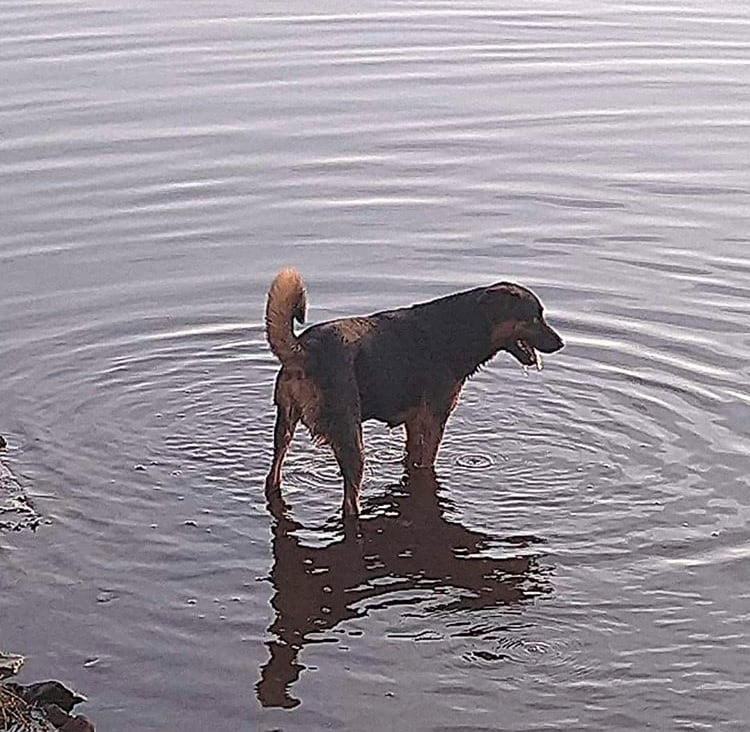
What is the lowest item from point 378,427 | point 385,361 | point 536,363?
point 378,427

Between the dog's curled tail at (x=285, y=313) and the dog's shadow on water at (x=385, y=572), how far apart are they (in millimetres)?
1074

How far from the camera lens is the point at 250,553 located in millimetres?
9500

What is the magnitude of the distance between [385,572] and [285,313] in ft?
4.82

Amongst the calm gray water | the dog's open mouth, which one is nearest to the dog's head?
the dog's open mouth

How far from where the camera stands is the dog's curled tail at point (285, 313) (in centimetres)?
913

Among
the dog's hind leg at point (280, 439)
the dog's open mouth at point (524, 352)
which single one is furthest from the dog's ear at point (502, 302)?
the dog's hind leg at point (280, 439)

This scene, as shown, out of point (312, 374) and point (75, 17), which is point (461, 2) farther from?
point (312, 374)

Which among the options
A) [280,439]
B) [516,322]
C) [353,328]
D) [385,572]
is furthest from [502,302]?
[385,572]

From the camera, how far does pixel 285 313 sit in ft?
30.2

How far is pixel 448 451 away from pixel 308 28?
1329 centimetres

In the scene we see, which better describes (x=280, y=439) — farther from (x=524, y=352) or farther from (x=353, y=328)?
(x=524, y=352)

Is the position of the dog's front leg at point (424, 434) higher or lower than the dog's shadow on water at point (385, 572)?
higher

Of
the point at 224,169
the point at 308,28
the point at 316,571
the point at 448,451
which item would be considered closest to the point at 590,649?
the point at 316,571

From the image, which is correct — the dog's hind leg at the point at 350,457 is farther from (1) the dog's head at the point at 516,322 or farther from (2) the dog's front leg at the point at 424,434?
(1) the dog's head at the point at 516,322
